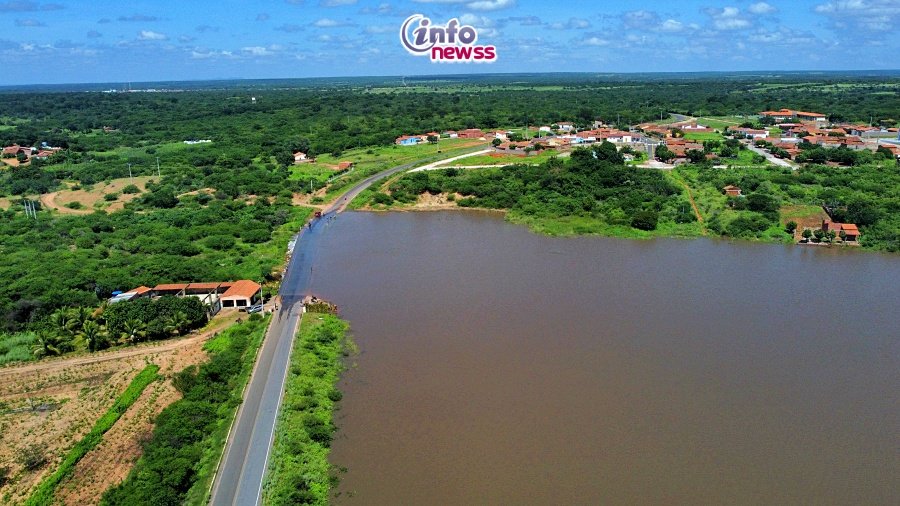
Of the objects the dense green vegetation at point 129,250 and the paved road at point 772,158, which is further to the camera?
the paved road at point 772,158

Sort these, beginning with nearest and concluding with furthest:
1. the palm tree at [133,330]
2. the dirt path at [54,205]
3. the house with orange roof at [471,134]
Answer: the palm tree at [133,330]
the dirt path at [54,205]
the house with orange roof at [471,134]

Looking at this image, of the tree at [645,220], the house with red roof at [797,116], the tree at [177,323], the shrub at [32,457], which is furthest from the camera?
the house with red roof at [797,116]

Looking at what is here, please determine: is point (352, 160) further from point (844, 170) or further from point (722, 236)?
point (844, 170)

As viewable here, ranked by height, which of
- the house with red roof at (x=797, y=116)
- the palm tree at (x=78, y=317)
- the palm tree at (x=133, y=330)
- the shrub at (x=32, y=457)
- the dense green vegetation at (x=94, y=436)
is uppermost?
the house with red roof at (x=797, y=116)

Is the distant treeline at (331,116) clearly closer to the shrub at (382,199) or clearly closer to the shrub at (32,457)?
the shrub at (382,199)

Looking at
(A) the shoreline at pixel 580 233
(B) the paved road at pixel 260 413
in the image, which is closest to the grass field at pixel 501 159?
(A) the shoreline at pixel 580 233

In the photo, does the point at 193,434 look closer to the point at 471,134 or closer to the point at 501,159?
the point at 501,159

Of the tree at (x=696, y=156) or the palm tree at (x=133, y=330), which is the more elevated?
the tree at (x=696, y=156)
